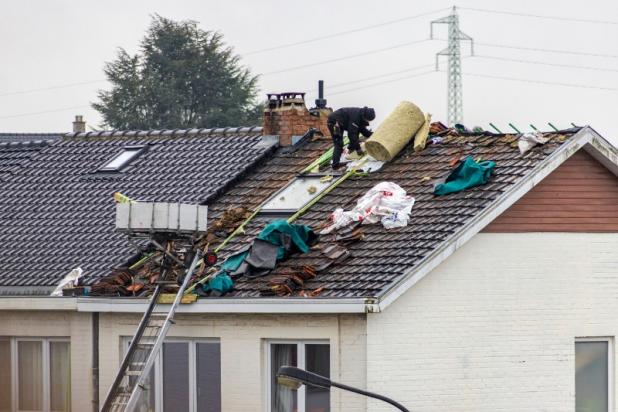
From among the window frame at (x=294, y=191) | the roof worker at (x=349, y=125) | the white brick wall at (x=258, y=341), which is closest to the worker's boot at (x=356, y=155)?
the roof worker at (x=349, y=125)

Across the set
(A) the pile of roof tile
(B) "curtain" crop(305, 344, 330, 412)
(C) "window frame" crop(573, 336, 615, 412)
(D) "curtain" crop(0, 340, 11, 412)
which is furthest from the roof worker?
(D) "curtain" crop(0, 340, 11, 412)

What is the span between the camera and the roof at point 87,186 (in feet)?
95.9

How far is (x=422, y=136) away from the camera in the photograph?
1147 inches

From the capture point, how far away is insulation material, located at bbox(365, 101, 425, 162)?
28.8 meters

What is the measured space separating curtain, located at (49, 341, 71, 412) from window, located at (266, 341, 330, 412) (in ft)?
13.2

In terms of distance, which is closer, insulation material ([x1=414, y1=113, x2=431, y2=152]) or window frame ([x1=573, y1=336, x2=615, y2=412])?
window frame ([x1=573, y1=336, x2=615, y2=412])

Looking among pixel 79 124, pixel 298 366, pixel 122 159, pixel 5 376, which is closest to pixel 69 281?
pixel 5 376

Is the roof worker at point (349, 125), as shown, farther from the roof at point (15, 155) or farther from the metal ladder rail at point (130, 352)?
the roof at point (15, 155)

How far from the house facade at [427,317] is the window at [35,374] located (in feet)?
0.12

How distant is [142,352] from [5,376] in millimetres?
3604

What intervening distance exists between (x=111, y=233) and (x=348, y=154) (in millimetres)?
4269

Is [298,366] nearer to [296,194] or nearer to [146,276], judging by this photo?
[146,276]

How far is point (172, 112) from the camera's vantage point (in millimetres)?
73312

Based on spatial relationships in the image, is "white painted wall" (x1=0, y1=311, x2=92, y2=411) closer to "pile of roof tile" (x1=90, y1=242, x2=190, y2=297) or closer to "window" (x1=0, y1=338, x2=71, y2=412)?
"window" (x1=0, y1=338, x2=71, y2=412)
